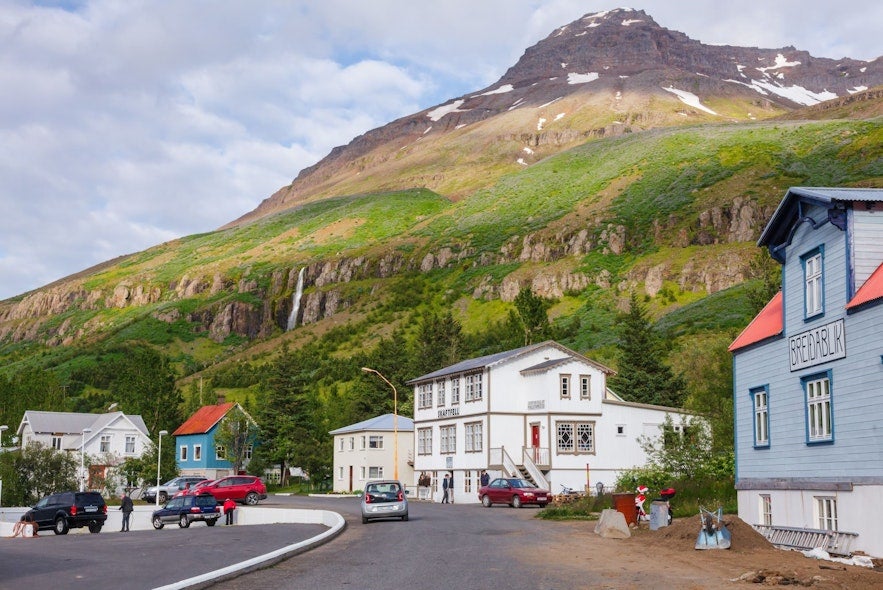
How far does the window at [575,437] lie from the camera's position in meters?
57.4

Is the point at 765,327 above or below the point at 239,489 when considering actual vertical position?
above

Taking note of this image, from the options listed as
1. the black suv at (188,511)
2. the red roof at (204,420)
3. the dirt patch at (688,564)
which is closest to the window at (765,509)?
the dirt patch at (688,564)

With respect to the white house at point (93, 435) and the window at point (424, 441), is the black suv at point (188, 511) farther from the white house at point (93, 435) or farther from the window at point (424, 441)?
the white house at point (93, 435)

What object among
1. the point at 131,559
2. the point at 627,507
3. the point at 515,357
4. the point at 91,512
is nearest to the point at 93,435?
the point at 91,512

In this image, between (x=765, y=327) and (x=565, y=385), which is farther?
(x=565, y=385)

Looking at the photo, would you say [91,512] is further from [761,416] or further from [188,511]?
[761,416]

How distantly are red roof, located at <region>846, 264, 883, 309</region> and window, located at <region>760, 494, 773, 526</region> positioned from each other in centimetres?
696

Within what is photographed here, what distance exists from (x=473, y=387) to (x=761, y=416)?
115 ft

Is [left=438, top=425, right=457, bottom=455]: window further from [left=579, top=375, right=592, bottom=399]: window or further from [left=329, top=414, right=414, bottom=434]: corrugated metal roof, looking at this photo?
[left=579, top=375, right=592, bottom=399]: window

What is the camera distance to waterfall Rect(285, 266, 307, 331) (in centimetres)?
17700

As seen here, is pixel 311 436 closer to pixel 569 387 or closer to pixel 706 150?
pixel 569 387

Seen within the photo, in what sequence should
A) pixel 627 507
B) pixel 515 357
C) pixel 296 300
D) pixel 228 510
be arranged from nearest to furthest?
pixel 627 507 → pixel 228 510 → pixel 515 357 → pixel 296 300

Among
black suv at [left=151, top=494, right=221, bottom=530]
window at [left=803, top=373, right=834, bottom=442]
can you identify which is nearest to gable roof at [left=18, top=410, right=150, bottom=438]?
black suv at [left=151, top=494, right=221, bottom=530]

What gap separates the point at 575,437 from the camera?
5756 cm
